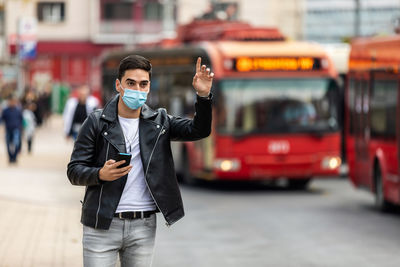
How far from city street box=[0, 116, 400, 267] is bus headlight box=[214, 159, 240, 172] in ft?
A: 1.56

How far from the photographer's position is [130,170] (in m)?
5.96

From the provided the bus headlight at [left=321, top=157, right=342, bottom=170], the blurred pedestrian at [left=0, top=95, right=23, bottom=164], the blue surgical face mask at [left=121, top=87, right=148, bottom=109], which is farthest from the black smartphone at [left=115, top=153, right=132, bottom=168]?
the blurred pedestrian at [left=0, top=95, right=23, bottom=164]

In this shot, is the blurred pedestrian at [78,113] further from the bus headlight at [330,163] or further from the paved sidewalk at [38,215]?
the bus headlight at [330,163]

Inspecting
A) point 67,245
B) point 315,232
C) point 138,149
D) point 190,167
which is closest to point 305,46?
point 190,167

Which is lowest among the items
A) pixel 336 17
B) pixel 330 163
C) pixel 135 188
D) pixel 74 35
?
pixel 74 35

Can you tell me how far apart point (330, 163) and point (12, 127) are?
31.6 feet

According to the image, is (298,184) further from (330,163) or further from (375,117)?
(375,117)

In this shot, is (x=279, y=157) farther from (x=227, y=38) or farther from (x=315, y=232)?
(x=315, y=232)

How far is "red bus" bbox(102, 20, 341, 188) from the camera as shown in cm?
1998

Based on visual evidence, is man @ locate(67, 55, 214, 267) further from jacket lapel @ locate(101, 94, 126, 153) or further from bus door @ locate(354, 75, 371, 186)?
bus door @ locate(354, 75, 371, 186)

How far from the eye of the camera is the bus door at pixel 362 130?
57.6ft

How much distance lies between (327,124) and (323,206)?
9.98 ft

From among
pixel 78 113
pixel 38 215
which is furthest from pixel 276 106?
pixel 38 215

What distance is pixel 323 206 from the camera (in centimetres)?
1780
